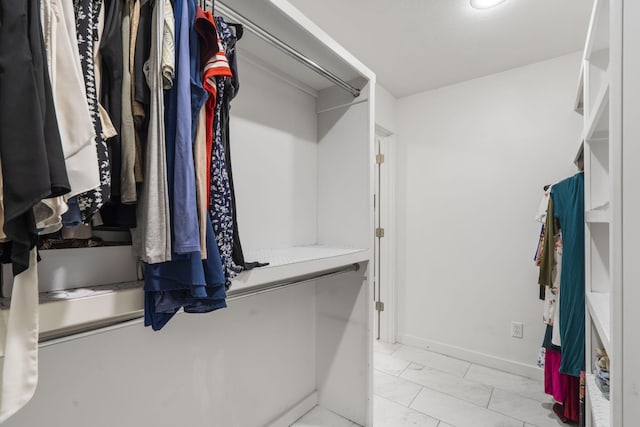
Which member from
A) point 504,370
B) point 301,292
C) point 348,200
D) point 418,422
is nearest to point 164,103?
point 348,200

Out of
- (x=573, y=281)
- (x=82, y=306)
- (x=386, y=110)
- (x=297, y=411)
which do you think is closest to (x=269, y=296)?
(x=297, y=411)

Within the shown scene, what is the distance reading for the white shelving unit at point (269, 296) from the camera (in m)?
0.96

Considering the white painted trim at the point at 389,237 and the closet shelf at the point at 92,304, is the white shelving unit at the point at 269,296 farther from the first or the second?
the white painted trim at the point at 389,237

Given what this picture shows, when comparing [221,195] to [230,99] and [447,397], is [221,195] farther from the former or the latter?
[447,397]

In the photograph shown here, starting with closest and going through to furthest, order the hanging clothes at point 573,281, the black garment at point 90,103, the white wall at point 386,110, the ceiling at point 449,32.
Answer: the black garment at point 90,103
the hanging clothes at point 573,281
the ceiling at point 449,32
the white wall at point 386,110

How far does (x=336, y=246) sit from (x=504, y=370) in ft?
6.00

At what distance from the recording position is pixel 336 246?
5.88ft

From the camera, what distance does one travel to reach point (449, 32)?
6.49 feet

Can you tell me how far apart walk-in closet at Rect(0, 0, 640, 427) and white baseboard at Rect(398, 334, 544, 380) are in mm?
13

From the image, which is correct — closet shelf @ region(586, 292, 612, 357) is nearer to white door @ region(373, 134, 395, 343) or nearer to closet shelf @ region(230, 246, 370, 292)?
closet shelf @ region(230, 246, 370, 292)

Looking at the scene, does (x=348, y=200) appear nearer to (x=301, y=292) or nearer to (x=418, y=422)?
(x=301, y=292)

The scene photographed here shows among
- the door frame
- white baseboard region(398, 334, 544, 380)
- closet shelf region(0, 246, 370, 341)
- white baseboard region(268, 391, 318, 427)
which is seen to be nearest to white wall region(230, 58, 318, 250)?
closet shelf region(0, 246, 370, 341)

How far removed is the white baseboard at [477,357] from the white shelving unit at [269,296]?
1.35m

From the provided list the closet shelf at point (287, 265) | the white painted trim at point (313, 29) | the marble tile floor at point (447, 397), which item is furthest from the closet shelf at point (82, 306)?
the marble tile floor at point (447, 397)
